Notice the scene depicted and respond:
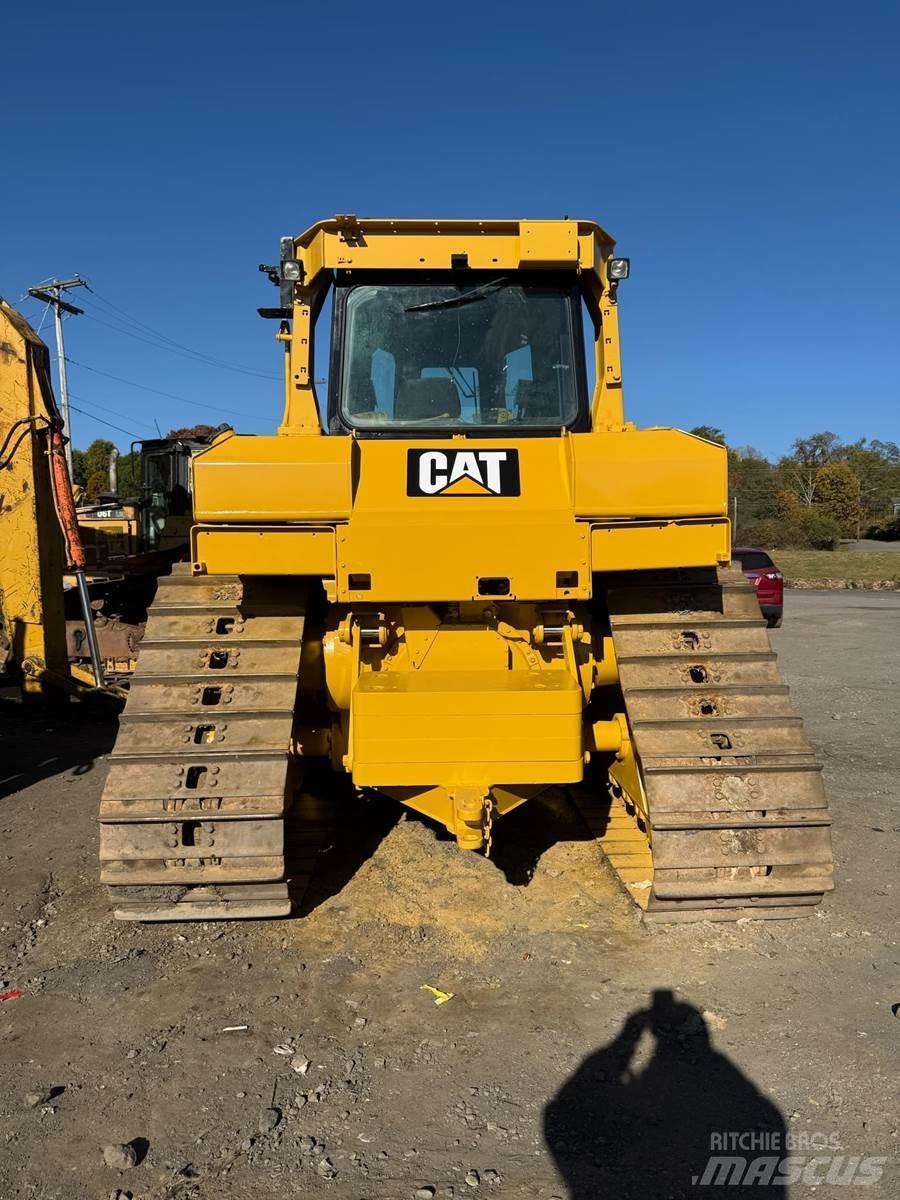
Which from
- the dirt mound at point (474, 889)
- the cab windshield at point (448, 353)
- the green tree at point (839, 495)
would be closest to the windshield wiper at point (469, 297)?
the cab windshield at point (448, 353)

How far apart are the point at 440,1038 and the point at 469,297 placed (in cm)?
348

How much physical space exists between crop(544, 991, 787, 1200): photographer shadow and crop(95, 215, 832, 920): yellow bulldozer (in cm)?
75

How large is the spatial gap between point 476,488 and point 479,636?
31.0 inches

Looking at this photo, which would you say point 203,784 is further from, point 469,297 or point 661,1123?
point 469,297

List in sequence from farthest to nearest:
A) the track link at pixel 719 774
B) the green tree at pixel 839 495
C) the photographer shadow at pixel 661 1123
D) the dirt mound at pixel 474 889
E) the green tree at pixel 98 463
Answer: the green tree at pixel 839 495 → the green tree at pixel 98 463 → the dirt mound at pixel 474 889 → the track link at pixel 719 774 → the photographer shadow at pixel 661 1123

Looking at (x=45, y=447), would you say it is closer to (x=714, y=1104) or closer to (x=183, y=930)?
(x=183, y=930)

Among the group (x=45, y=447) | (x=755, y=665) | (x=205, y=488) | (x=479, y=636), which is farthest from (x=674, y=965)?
(x=45, y=447)

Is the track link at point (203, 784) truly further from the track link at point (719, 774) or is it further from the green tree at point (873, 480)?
the green tree at point (873, 480)

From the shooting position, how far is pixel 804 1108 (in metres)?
2.77

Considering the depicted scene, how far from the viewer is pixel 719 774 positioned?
3.77 m

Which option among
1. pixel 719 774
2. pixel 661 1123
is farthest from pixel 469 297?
pixel 661 1123

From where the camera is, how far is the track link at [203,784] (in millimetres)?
3676

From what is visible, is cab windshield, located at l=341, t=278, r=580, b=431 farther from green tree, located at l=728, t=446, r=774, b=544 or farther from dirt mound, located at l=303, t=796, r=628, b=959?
green tree, located at l=728, t=446, r=774, b=544

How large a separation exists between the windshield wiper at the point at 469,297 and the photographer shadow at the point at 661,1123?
11.4 ft
